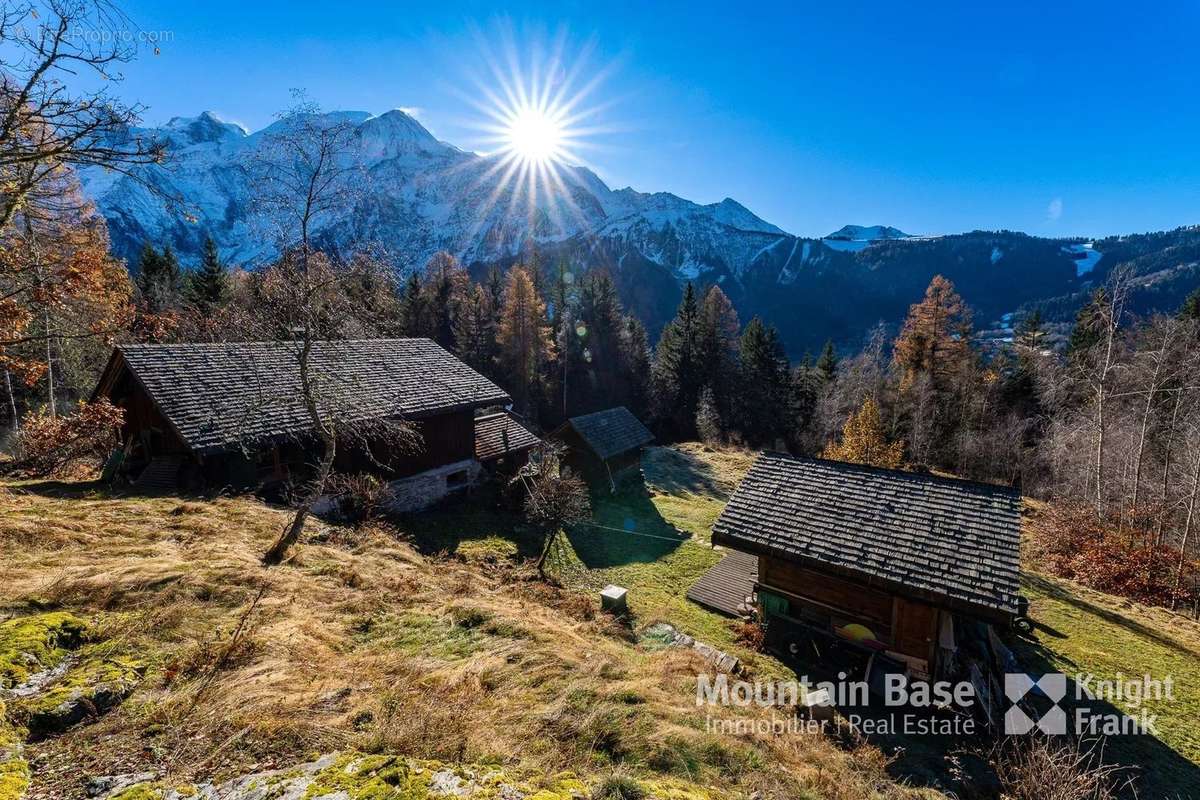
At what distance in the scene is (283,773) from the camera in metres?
3.43

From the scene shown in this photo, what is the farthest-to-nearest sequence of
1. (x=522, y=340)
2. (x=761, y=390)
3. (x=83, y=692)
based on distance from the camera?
(x=761, y=390) → (x=522, y=340) → (x=83, y=692)

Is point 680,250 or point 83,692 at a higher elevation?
point 680,250

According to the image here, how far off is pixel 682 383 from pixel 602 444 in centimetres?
2508

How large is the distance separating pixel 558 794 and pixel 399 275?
10.4 metres

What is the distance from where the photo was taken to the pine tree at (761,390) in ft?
162

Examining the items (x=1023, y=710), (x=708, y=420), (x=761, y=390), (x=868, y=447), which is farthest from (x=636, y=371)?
(x=1023, y=710)

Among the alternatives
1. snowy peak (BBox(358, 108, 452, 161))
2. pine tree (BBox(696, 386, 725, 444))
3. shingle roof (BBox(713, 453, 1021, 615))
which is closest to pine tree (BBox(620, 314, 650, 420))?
pine tree (BBox(696, 386, 725, 444))

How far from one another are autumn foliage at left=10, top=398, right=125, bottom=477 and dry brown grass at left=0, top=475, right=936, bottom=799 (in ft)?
13.0

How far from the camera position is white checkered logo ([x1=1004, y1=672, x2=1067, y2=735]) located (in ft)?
31.3

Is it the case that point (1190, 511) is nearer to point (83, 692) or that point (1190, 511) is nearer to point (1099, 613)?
point (1099, 613)

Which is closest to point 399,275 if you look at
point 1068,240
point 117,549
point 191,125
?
point 117,549

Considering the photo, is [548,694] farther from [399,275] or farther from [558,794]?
[399,275]

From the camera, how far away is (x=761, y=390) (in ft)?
163

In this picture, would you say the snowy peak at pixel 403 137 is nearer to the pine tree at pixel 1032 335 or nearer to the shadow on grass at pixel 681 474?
the shadow on grass at pixel 681 474
